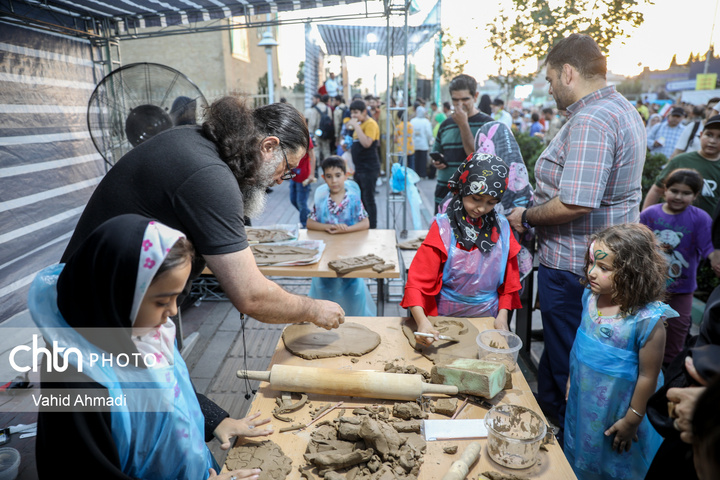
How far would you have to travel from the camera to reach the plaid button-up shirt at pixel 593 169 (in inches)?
88.1

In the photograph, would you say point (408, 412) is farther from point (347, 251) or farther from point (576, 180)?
point (347, 251)

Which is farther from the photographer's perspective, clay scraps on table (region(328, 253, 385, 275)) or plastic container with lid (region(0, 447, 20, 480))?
clay scraps on table (region(328, 253, 385, 275))

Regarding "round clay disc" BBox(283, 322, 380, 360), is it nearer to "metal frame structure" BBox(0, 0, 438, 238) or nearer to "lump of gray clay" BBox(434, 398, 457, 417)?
"lump of gray clay" BBox(434, 398, 457, 417)

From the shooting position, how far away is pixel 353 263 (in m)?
3.11

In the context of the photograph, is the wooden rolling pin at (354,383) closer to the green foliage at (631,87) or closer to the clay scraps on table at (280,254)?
the clay scraps on table at (280,254)

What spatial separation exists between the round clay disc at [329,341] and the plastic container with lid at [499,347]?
1.46 ft

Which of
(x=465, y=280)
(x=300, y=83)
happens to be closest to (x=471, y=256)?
(x=465, y=280)

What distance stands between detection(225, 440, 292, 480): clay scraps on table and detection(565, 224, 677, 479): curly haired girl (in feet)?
4.48

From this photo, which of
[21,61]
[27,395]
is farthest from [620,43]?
[27,395]

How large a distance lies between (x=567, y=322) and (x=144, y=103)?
400 centimetres

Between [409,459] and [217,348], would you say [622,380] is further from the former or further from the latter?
[217,348]

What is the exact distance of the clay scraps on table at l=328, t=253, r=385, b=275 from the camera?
302 cm

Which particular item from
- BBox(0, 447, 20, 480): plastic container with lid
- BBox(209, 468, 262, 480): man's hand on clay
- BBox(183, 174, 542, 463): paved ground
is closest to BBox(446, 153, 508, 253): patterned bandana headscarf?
BBox(183, 174, 542, 463): paved ground

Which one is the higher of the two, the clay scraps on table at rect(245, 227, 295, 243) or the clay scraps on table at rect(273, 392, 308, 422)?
the clay scraps on table at rect(273, 392, 308, 422)
